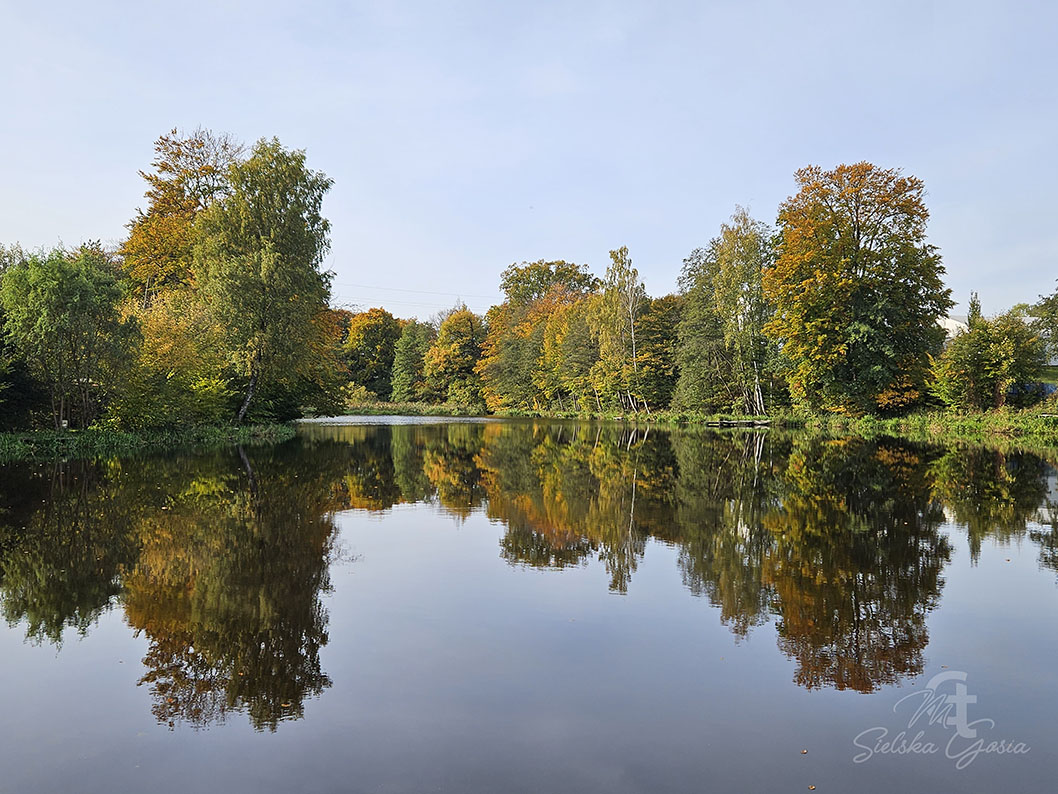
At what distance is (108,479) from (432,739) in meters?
13.8

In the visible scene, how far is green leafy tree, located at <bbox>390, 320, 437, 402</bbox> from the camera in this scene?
77.4 meters

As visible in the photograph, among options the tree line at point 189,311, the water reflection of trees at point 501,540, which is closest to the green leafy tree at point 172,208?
the tree line at point 189,311

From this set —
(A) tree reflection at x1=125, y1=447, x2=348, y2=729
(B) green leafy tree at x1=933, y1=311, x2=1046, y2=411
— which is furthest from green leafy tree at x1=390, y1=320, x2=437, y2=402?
(A) tree reflection at x1=125, y1=447, x2=348, y2=729

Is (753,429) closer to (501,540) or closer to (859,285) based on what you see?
(859,285)

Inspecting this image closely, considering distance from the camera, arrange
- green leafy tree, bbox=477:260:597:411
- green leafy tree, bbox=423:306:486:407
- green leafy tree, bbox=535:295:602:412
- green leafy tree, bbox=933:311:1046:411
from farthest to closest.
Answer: green leafy tree, bbox=423:306:486:407, green leafy tree, bbox=477:260:597:411, green leafy tree, bbox=535:295:602:412, green leafy tree, bbox=933:311:1046:411

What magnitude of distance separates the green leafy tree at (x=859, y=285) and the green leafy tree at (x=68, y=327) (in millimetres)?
28468

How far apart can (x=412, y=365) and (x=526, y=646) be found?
73794 mm

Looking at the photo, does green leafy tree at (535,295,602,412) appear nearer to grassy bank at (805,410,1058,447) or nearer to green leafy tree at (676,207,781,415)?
green leafy tree at (676,207,781,415)

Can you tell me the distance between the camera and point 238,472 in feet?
55.1

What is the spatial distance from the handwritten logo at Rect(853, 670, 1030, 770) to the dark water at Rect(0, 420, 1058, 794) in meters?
0.02

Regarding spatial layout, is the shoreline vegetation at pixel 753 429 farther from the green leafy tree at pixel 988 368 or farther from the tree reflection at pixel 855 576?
the tree reflection at pixel 855 576

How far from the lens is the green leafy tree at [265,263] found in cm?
2833

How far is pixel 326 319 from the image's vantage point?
3612 cm

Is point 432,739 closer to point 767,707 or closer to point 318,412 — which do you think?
point 767,707
